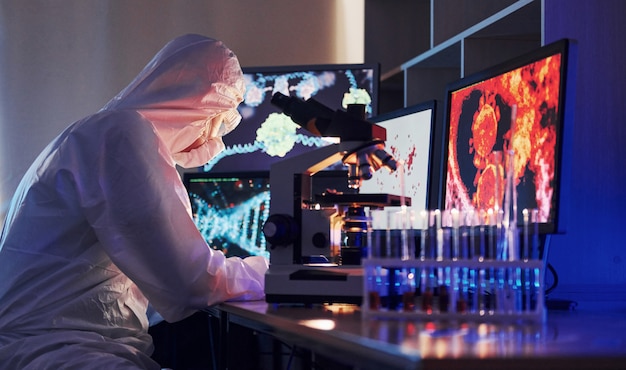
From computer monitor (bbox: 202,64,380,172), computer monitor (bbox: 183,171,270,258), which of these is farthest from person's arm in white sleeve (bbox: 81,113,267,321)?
computer monitor (bbox: 202,64,380,172)

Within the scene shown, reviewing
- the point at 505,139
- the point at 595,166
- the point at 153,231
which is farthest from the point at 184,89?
the point at 595,166

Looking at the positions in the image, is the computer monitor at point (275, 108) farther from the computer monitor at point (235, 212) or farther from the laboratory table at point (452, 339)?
the laboratory table at point (452, 339)

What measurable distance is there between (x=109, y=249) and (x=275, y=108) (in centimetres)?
157

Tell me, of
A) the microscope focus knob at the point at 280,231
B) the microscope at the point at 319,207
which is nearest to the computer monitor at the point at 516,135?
the microscope at the point at 319,207

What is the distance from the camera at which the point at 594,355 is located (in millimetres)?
885

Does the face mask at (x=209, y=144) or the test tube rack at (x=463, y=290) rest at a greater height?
the face mask at (x=209, y=144)

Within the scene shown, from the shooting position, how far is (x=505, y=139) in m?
1.67

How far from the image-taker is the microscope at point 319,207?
158cm

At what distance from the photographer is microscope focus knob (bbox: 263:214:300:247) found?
168cm

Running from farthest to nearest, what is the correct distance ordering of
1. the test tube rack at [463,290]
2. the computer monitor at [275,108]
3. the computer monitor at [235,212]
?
the computer monitor at [275,108], the computer monitor at [235,212], the test tube rack at [463,290]

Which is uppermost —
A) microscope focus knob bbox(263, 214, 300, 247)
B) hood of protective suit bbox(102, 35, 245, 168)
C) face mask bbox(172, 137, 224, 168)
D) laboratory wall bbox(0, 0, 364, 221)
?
laboratory wall bbox(0, 0, 364, 221)

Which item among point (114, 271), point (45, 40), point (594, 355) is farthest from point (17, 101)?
point (594, 355)

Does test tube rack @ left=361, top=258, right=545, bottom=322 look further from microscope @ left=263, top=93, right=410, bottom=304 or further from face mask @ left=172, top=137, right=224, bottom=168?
face mask @ left=172, top=137, right=224, bottom=168

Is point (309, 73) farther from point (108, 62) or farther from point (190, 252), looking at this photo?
point (190, 252)
